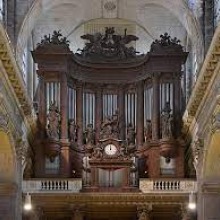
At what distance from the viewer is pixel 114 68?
43062 mm

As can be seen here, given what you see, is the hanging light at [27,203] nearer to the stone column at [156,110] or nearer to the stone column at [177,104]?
the stone column at [156,110]

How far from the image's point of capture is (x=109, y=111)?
42.9m

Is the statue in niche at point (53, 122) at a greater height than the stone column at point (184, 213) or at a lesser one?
greater

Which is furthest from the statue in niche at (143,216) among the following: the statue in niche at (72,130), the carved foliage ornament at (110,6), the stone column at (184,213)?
the carved foliage ornament at (110,6)

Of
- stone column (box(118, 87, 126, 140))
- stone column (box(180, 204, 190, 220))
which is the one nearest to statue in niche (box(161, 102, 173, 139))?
stone column (box(118, 87, 126, 140))

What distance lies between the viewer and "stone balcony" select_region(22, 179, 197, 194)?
3906 cm

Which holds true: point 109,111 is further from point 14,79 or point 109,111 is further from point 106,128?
point 14,79

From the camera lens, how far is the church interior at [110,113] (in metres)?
37.0

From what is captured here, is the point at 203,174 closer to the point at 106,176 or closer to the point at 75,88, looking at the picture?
the point at 106,176

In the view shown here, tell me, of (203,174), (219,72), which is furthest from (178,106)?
(219,72)

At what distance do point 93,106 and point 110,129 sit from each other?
7.06 feet

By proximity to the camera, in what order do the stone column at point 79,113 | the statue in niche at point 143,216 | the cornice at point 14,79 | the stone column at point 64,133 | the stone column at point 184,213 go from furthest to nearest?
the stone column at point 79,113 → the stone column at point 64,133 → the statue in niche at point 143,216 → the stone column at point 184,213 → the cornice at point 14,79

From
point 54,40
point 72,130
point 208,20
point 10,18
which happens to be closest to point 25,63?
point 54,40

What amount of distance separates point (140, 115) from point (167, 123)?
1.85 m
